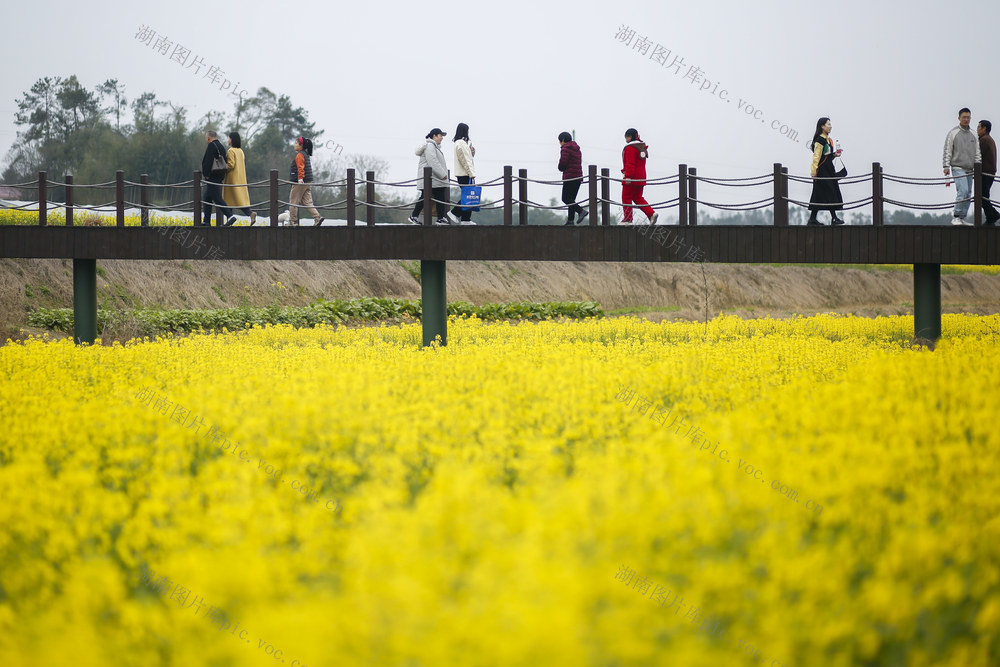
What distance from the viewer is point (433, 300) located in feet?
50.6

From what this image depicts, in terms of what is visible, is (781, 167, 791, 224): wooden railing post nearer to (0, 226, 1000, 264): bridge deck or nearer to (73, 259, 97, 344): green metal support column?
(0, 226, 1000, 264): bridge deck

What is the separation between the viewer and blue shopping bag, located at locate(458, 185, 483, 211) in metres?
14.7

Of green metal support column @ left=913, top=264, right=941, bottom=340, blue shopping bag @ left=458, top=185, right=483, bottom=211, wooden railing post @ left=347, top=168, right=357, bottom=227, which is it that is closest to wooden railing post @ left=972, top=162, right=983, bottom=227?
green metal support column @ left=913, top=264, right=941, bottom=340

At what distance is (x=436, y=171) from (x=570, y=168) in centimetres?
226

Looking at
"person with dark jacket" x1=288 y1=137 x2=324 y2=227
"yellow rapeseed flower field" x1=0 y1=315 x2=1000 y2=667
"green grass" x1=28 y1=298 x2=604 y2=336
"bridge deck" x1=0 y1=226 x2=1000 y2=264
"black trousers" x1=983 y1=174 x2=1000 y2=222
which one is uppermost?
"person with dark jacket" x1=288 y1=137 x2=324 y2=227

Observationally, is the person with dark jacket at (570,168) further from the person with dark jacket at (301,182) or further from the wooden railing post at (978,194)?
the wooden railing post at (978,194)

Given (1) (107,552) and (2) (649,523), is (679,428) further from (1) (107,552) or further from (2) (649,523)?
(1) (107,552)

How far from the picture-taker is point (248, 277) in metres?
28.7

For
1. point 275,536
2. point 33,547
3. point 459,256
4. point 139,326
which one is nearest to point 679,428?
point 275,536

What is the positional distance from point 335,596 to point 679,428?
4032mm

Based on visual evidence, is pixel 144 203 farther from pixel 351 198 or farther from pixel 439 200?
pixel 439 200

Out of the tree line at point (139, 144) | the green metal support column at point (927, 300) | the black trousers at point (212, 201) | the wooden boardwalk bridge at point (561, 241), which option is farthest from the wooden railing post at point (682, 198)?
the tree line at point (139, 144)

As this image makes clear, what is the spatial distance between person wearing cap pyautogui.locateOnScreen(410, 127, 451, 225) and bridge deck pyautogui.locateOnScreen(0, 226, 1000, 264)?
51cm

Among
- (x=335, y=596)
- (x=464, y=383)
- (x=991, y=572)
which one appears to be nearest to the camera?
(x=335, y=596)
